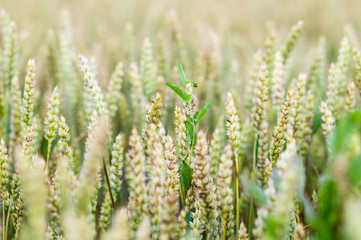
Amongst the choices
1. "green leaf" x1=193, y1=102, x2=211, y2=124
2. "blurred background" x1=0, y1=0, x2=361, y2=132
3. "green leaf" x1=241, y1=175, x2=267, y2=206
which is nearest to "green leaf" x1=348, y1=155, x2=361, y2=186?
"green leaf" x1=241, y1=175, x2=267, y2=206

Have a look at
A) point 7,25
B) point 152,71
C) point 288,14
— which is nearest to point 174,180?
point 152,71

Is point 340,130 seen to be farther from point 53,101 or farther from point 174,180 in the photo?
point 53,101

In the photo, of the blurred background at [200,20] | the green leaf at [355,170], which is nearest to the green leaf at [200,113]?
the green leaf at [355,170]

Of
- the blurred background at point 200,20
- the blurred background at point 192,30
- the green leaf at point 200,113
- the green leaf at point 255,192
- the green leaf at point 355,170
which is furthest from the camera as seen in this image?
the blurred background at point 200,20

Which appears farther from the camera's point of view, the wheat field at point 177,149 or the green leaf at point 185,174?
the green leaf at point 185,174

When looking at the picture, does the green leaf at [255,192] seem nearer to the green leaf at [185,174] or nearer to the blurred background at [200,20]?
the green leaf at [185,174]

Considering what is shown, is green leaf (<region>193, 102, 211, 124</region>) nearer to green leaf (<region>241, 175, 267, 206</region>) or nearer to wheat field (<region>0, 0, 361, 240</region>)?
wheat field (<region>0, 0, 361, 240</region>)

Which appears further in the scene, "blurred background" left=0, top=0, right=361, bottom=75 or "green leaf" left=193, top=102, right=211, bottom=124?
"blurred background" left=0, top=0, right=361, bottom=75

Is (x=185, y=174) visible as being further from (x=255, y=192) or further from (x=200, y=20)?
(x=200, y=20)
